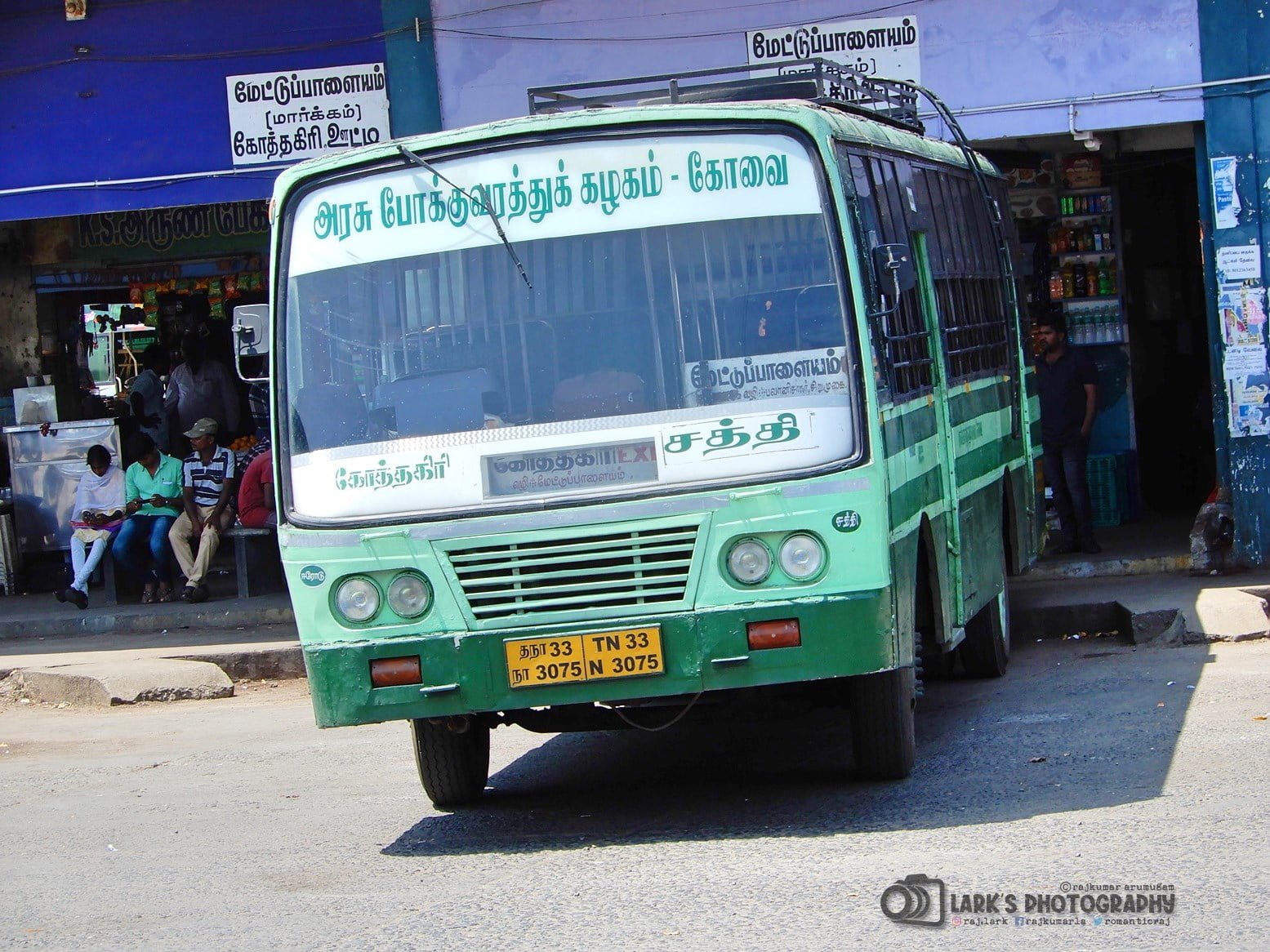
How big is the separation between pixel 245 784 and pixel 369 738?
118 centimetres

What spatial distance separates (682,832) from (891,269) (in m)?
2.23

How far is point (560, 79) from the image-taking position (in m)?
13.1

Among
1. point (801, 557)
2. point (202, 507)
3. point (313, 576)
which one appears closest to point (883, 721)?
point (801, 557)

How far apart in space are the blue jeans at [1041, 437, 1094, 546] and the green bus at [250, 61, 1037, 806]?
6736mm

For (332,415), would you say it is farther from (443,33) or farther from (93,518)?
(93,518)

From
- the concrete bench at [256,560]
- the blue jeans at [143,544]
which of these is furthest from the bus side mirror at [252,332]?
the blue jeans at [143,544]

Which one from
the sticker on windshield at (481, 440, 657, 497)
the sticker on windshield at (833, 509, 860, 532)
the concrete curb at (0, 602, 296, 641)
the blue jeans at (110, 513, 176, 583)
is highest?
the sticker on windshield at (481, 440, 657, 497)

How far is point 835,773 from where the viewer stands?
23.9ft

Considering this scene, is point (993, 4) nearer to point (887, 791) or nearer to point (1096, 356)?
point (1096, 356)

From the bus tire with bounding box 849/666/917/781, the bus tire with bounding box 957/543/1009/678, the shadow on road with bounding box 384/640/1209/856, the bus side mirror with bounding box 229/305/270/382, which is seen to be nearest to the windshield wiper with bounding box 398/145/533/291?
the bus side mirror with bounding box 229/305/270/382

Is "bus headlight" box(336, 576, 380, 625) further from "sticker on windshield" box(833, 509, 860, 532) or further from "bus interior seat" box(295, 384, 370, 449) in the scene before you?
"sticker on windshield" box(833, 509, 860, 532)

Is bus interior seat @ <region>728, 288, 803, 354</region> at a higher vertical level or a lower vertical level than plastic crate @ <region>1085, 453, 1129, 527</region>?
higher

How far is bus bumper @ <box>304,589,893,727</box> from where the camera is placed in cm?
615

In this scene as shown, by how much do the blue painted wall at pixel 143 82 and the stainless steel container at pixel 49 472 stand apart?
2.63 m
